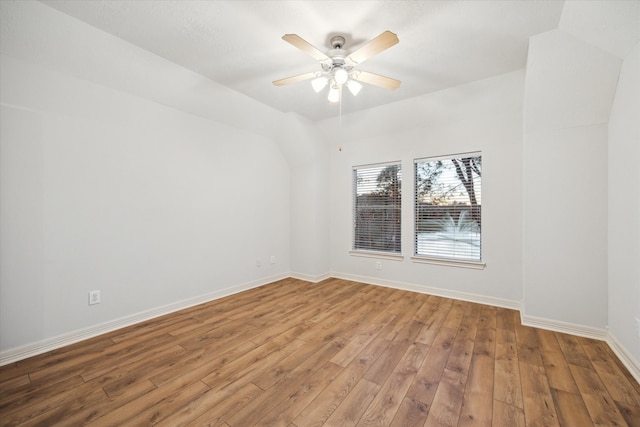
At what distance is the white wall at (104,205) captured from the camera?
2186mm

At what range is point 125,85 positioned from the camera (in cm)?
270

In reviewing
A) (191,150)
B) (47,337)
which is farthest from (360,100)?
(47,337)

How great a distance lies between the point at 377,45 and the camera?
6.28 feet

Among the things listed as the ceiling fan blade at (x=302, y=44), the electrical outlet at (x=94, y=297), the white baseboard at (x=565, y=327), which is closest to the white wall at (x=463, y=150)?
the white baseboard at (x=565, y=327)

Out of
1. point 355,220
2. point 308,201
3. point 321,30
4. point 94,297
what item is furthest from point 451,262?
point 94,297

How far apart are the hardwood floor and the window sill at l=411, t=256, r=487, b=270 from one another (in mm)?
713

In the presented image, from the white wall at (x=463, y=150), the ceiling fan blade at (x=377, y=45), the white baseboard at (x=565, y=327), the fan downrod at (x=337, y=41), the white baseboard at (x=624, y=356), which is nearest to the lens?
the ceiling fan blade at (x=377, y=45)

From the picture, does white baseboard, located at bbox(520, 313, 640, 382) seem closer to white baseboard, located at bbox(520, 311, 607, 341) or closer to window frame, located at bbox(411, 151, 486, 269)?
white baseboard, located at bbox(520, 311, 607, 341)

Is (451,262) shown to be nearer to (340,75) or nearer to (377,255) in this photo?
(377,255)

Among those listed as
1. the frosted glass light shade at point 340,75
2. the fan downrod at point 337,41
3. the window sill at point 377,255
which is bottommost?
the window sill at point 377,255

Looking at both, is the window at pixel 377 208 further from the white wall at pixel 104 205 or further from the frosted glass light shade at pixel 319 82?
the frosted glass light shade at pixel 319 82

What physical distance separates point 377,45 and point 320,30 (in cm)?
64

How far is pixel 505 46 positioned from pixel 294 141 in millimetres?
2982

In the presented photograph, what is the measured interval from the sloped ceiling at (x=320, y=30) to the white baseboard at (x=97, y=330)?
2757mm
